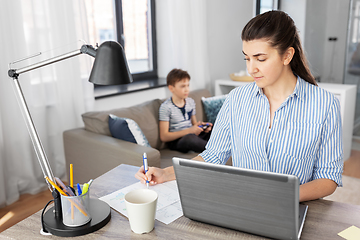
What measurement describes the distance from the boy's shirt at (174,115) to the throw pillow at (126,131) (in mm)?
416

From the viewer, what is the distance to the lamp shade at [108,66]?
3.03 feet

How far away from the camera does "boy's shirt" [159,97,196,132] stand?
8.89ft

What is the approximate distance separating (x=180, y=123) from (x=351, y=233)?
1.94 m

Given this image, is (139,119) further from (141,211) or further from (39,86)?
(141,211)

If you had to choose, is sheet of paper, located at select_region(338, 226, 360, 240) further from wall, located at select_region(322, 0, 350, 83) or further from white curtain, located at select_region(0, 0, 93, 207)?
wall, located at select_region(322, 0, 350, 83)

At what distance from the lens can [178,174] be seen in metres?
0.93

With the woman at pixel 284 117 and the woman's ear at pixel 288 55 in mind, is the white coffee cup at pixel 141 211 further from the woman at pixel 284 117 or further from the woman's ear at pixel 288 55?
the woman's ear at pixel 288 55

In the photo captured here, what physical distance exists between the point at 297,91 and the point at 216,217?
1.80ft

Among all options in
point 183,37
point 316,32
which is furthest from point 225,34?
point 316,32

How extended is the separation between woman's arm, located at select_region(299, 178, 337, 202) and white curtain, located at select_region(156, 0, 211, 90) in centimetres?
263

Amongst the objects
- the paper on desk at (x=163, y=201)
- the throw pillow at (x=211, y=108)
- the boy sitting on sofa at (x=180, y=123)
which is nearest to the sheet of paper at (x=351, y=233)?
the paper on desk at (x=163, y=201)

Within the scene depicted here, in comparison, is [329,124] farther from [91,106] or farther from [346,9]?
[346,9]

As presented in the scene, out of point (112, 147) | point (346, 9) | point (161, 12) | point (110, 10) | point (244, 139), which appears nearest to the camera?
point (244, 139)

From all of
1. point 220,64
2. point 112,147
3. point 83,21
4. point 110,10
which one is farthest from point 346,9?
point 112,147
